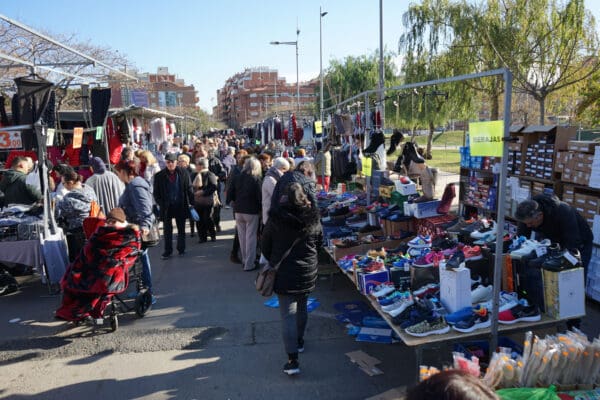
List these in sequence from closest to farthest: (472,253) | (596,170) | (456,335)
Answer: (456,335)
(472,253)
(596,170)

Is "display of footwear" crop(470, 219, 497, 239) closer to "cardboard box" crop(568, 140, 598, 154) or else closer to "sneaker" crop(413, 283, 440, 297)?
"sneaker" crop(413, 283, 440, 297)

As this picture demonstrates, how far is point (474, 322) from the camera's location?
3553 millimetres

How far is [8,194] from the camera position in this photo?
7184mm

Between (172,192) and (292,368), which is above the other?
(172,192)

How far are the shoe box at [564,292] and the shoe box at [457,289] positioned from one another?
1.95 ft

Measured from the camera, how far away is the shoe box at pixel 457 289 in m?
3.73

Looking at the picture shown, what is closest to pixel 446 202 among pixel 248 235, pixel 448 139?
pixel 248 235

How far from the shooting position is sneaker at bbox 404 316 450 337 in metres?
3.50

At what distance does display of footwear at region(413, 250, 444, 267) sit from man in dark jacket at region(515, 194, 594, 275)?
2.74 ft

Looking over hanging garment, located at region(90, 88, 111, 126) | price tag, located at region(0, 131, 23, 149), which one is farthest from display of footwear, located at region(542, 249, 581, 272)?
hanging garment, located at region(90, 88, 111, 126)

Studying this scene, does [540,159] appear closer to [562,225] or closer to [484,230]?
[484,230]

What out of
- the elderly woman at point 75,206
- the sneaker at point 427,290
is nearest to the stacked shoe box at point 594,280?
the sneaker at point 427,290

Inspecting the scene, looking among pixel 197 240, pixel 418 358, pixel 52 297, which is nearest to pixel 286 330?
Answer: pixel 418 358

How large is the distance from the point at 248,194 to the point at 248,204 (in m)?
0.16
